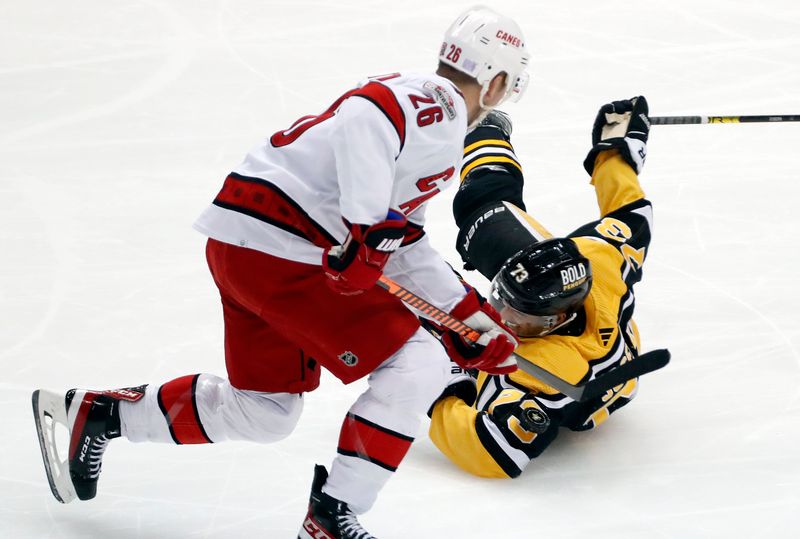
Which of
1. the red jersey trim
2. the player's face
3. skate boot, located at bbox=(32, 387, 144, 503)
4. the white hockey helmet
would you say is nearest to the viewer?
the white hockey helmet

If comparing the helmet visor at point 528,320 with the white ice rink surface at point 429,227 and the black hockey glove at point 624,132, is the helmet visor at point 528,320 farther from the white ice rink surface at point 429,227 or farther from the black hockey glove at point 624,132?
the black hockey glove at point 624,132

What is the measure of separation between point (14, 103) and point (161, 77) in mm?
715

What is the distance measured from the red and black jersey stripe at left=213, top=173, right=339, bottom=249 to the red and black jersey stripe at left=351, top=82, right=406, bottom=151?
9.7 inches

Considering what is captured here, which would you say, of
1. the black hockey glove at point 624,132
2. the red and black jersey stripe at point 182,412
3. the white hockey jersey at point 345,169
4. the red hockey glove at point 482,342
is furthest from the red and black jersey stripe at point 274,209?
the black hockey glove at point 624,132

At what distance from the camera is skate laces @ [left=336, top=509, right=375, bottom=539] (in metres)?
2.29

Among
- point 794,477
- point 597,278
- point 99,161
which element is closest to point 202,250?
point 99,161

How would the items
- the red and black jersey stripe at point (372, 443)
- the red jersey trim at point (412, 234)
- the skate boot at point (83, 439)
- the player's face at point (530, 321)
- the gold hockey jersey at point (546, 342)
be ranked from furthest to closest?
1. the player's face at point (530, 321)
2. the gold hockey jersey at point (546, 342)
3. the skate boot at point (83, 439)
4. the red jersey trim at point (412, 234)
5. the red and black jersey stripe at point (372, 443)

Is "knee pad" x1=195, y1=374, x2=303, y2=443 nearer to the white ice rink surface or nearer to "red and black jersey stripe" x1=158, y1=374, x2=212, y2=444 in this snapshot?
"red and black jersey stripe" x1=158, y1=374, x2=212, y2=444

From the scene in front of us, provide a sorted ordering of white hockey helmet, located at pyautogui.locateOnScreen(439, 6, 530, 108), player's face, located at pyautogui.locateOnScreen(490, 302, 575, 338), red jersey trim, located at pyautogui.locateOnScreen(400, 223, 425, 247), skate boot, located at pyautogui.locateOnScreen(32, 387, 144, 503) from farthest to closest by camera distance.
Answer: player's face, located at pyautogui.locateOnScreen(490, 302, 575, 338)
skate boot, located at pyautogui.locateOnScreen(32, 387, 144, 503)
red jersey trim, located at pyautogui.locateOnScreen(400, 223, 425, 247)
white hockey helmet, located at pyautogui.locateOnScreen(439, 6, 530, 108)

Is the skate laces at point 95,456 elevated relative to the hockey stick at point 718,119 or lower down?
elevated

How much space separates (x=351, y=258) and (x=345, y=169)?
166 mm

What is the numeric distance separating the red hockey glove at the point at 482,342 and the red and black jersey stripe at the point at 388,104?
46 cm

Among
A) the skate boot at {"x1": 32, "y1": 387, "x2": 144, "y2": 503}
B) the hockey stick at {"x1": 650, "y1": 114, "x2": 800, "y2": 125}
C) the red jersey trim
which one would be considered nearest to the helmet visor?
the red jersey trim

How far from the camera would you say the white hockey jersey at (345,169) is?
2.16 metres
